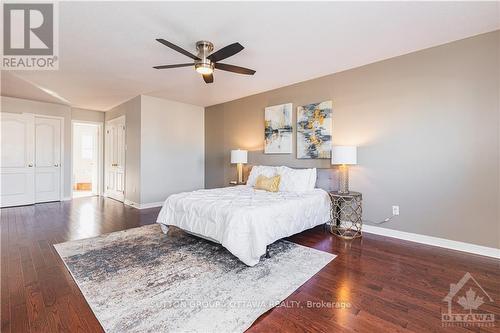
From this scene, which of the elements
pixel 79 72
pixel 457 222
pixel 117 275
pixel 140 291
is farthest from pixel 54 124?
pixel 457 222

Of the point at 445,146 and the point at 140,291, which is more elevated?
the point at 445,146

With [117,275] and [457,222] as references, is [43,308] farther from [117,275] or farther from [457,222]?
[457,222]

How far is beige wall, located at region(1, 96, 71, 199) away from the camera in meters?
5.25

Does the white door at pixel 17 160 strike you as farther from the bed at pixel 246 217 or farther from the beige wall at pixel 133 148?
the bed at pixel 246 217

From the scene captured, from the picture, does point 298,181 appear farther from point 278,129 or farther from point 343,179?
point 278,129

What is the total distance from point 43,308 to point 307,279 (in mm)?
2146

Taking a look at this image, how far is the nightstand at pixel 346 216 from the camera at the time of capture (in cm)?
342

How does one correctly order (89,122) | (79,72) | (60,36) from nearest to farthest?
(60,36) < (79,72) < (89,122)

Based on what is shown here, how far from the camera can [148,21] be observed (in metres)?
2.39

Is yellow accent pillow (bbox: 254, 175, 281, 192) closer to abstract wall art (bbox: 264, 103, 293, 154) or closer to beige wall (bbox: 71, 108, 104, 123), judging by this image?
abstract wall art (bbox: 264, 103, 293, 154)

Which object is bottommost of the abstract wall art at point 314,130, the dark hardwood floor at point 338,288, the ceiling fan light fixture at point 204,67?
the dark hardwood floor at point 338,288

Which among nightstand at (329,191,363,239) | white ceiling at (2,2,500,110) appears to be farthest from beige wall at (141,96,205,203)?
nightstand at (329,191,363,239)

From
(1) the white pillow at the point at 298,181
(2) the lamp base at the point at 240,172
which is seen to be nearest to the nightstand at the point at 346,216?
(1) the white pillow at the point at 298,181

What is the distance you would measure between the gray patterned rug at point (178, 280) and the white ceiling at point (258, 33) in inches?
101
